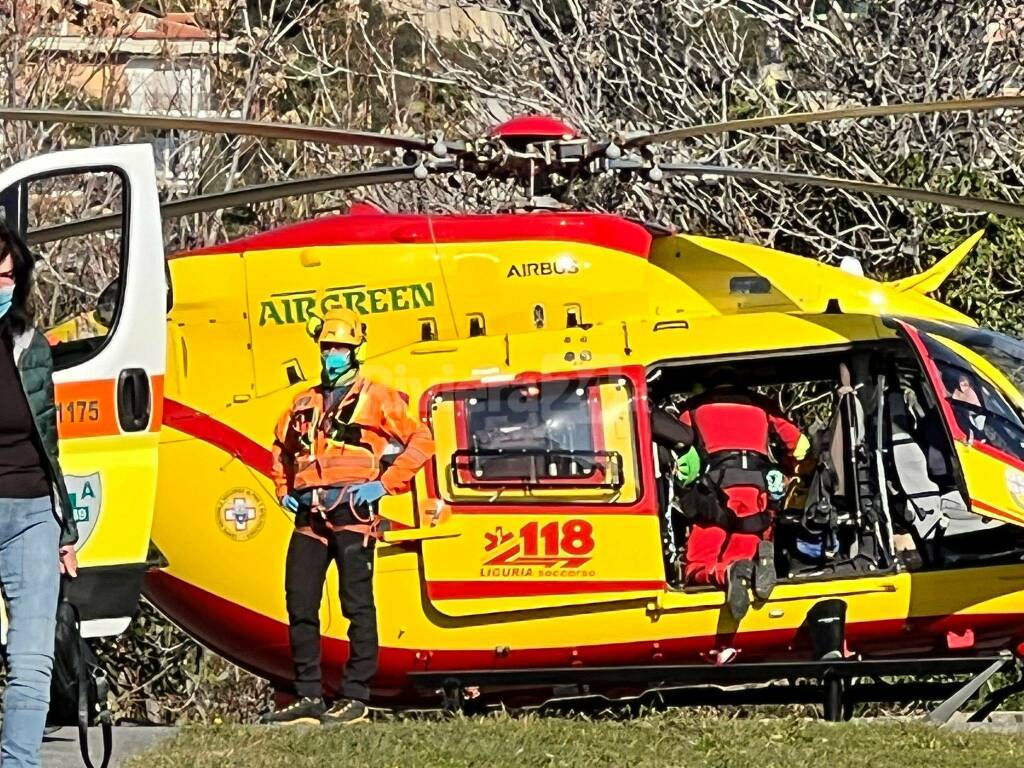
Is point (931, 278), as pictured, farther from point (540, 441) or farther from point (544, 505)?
point (544, 505)

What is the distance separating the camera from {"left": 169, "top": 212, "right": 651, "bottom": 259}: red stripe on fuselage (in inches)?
330

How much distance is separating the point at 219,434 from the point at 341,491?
719mm

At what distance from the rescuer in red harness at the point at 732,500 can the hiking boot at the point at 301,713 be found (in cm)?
178

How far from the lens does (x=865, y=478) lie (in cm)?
840

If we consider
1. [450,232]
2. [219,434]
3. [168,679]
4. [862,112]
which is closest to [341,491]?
[219,434]

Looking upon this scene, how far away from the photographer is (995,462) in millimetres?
7625

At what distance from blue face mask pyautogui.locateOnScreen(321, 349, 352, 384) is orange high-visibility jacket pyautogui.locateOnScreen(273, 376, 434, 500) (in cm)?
9

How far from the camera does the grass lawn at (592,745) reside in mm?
6516

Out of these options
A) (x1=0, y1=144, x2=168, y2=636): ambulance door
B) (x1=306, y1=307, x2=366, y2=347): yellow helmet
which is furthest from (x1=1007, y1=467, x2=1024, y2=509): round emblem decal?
(x1=0, y1=144, x2=168, y2=636): ambulance door

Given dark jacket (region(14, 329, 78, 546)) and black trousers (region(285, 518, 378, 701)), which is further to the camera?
black trousers (region(285, 518, 378, 701))

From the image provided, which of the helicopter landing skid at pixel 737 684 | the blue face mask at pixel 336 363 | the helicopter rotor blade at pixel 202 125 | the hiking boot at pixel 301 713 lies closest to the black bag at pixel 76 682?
the hiking boot at pixel 301 713

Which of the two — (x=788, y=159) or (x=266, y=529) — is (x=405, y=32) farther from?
(x=266, y=529)

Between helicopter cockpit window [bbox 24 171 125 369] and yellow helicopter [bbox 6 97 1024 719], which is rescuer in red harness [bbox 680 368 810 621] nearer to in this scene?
yellow helicopter [bbox 6 97 1024 719]

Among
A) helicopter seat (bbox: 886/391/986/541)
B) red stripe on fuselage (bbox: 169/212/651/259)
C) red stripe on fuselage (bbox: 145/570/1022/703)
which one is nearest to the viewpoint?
red stripe on fuselage (bbox: 145/570/1022/703)
